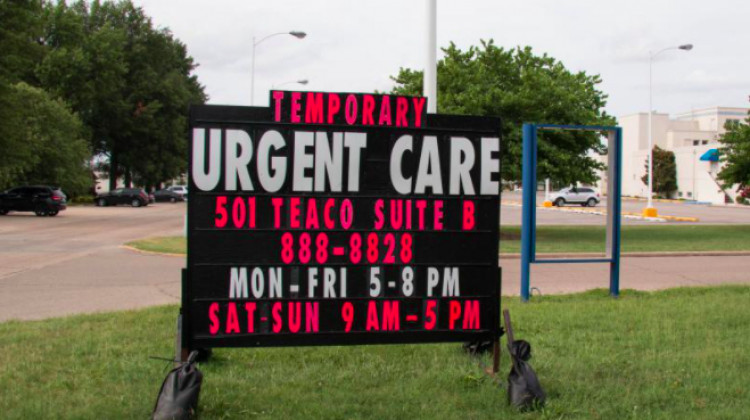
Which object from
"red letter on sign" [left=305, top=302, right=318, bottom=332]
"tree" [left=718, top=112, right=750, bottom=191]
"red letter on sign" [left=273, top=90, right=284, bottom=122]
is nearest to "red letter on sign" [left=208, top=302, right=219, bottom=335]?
"red letter on sign" [left=305, top=302, right=318, bottom=332]

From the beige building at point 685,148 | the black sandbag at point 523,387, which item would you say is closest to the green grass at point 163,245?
the black sandbag at point 523,387

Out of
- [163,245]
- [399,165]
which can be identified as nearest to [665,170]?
[163,245]

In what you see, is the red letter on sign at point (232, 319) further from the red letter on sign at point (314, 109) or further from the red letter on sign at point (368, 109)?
the red letter on sign at point (368, 109)

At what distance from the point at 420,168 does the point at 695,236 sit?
859 inches

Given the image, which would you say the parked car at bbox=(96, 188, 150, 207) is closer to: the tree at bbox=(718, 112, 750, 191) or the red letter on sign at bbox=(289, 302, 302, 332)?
the tree at bbox=(718, 112, 750, 191)

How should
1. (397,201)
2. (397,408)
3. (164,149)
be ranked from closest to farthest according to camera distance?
1. (397,408)
2. (397,201)
3. (164,149)

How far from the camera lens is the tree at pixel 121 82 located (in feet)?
189

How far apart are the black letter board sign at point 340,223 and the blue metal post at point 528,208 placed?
449 centimetres

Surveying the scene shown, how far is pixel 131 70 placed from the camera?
65.1m

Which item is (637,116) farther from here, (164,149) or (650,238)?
(650,238)

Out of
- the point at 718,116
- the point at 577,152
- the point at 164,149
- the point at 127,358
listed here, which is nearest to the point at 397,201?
→ the point at 127,358

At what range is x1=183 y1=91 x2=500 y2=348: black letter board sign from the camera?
4.85 m

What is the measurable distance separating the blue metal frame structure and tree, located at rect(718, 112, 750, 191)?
18.8 m

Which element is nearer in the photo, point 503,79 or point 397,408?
point 397,408
